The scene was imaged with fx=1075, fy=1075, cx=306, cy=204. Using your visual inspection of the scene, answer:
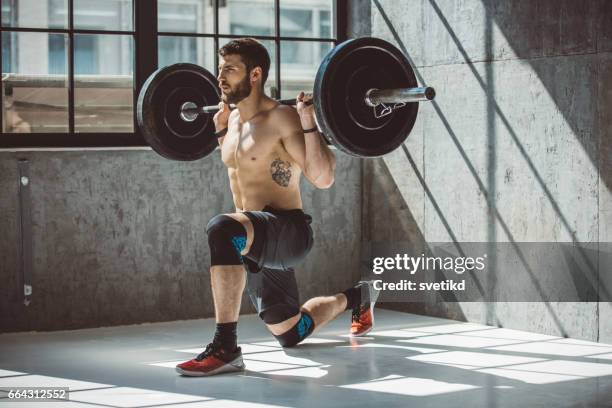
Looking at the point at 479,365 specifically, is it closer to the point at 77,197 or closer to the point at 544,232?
the point at 544,232

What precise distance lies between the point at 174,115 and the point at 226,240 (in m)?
1.14

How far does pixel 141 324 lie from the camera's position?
612 centimetres

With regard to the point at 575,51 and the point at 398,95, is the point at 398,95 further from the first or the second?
the point at 575,51

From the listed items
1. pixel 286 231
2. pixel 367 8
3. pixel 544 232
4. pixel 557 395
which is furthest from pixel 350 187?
pixel 557 395

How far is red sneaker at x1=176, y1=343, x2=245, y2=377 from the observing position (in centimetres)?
455

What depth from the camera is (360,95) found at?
14.2 feet

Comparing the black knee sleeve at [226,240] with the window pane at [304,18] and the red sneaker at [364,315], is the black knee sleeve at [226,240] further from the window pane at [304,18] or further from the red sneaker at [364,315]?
Answer: the window pane at [304,18]

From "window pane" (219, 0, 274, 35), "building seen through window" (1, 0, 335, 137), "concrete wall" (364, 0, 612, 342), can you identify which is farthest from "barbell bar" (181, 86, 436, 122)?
"window pane" (219, 0, 274, 35)

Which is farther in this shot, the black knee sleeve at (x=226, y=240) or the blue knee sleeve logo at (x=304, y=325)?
the blue knee sleeve logo at (x=304, y=325)

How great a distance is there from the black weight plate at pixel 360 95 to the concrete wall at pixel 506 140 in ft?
4.14

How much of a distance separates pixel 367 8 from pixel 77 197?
2.17 meters

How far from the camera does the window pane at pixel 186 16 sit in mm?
31953

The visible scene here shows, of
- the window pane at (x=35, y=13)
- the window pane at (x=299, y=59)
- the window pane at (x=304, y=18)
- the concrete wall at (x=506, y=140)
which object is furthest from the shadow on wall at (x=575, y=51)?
the window pane at (x=304, y=18)

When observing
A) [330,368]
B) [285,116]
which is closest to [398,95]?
[285,116]
